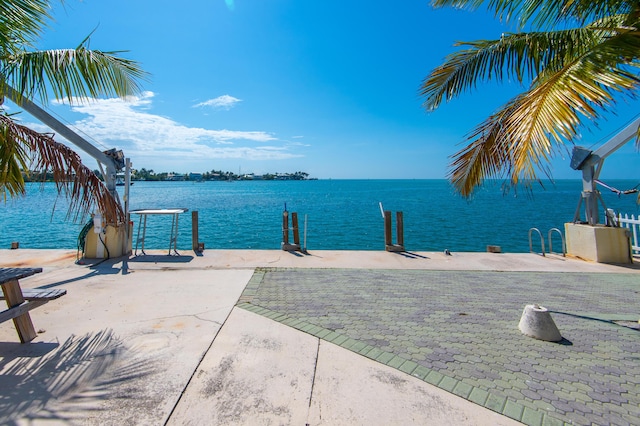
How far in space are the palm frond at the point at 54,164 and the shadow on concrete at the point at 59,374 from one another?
167 centimetres

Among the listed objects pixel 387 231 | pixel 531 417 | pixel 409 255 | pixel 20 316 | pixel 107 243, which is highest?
pixel 387 231

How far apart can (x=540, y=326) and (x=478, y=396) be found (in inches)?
70.1

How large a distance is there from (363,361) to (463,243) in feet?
57.2

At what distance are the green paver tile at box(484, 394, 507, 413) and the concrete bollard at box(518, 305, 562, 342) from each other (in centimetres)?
161

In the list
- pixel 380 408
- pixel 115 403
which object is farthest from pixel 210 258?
pixel 380 408

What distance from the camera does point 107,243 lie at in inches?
311

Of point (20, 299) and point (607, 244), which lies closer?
point (20, 299)

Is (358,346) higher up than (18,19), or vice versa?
(18,19)

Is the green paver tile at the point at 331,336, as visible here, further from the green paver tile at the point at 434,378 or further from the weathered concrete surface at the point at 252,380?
the green paver tile at the point at 434,378

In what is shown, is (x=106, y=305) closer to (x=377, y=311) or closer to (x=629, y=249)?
(x=377, y=311)

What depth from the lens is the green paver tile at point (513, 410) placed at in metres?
2.42

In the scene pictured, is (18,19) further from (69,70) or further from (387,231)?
(387,231)

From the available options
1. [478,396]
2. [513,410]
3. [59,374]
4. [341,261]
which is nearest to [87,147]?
[59,374]

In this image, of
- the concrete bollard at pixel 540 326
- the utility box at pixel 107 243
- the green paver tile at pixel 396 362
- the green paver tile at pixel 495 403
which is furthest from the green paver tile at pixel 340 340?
the utility box at pixel 107 243
